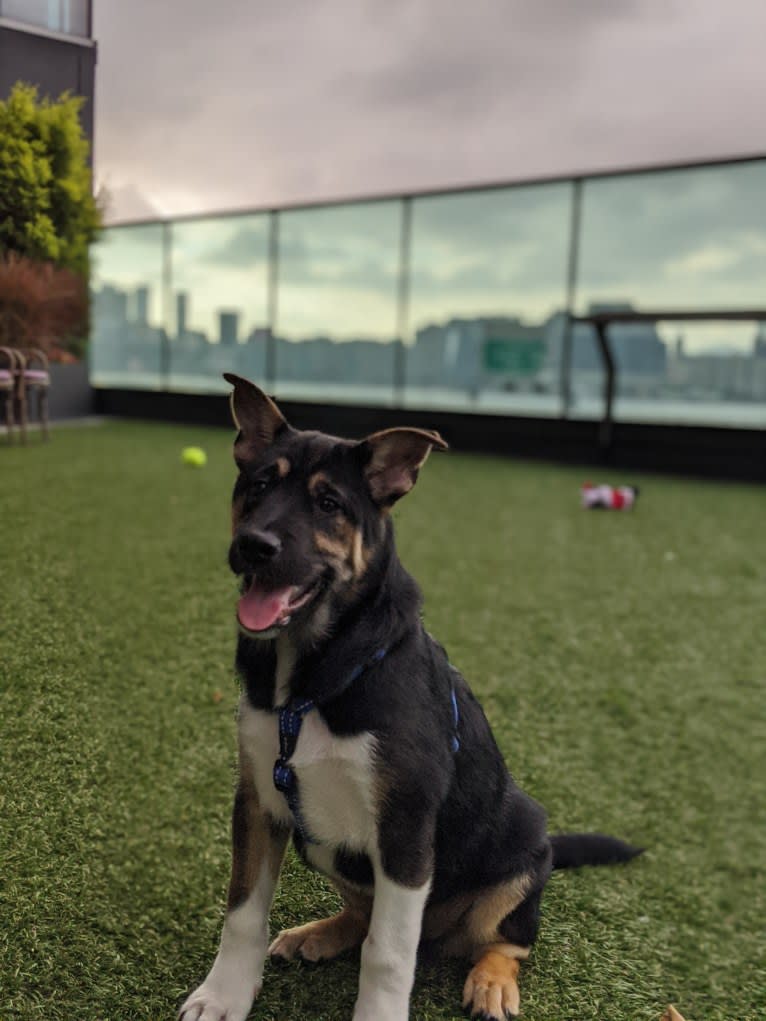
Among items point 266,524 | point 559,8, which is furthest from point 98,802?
point 559,8

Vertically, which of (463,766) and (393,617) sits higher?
(393,617)

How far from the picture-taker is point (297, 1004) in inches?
85.8

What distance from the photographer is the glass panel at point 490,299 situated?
38.4 feet

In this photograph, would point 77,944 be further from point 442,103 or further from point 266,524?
point 442,103

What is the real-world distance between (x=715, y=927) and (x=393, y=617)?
2018 millimetres

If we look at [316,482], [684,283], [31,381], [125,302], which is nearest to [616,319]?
[684,283]

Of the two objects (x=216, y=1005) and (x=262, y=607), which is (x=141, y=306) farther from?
(x=216, y=1005)

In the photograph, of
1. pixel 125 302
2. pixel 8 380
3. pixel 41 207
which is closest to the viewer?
pixel 41 207

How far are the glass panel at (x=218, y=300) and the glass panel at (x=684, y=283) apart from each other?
411 centimetres

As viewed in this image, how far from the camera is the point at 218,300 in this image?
23.1 ft

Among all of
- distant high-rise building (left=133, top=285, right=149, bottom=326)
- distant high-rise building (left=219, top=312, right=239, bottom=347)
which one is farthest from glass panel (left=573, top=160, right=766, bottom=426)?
distant high-rise building (left=133, top=285, right=149, bottom=326)

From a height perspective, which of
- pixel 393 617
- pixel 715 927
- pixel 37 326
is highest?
pixel 37 326

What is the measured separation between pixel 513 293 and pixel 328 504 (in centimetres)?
1021

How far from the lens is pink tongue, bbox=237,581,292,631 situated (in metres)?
1.83
